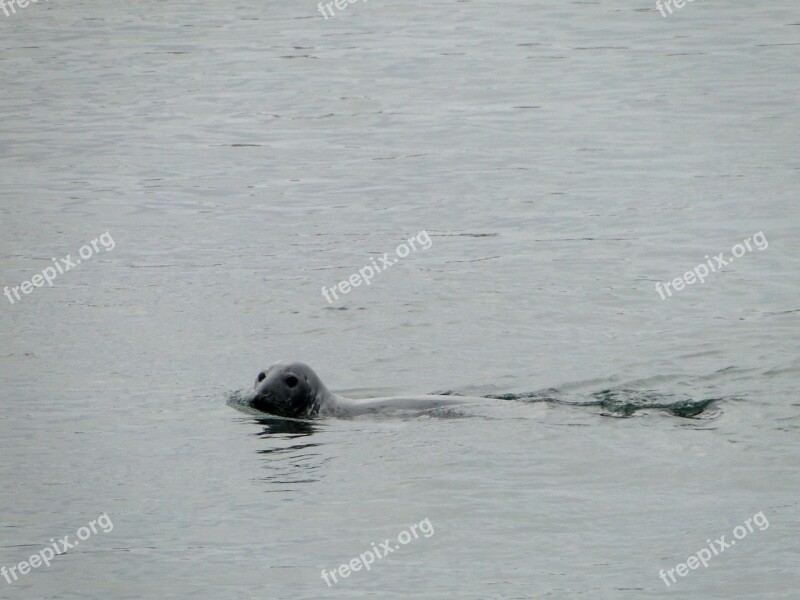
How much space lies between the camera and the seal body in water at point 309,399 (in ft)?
41.4

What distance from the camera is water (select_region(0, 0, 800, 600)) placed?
10.1 m

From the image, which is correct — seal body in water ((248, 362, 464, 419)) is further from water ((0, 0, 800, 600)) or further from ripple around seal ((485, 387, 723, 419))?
ripple around seal ((485, 387, 723, 419))

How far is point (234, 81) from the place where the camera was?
30734 millimetres

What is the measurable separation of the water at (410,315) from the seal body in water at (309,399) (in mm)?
204

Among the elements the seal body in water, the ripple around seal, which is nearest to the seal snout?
the seal body in water

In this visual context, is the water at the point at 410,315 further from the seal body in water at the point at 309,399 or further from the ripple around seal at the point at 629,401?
the seal body in water at the point at 309,399

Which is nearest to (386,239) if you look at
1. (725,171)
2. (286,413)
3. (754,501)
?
(725,171)

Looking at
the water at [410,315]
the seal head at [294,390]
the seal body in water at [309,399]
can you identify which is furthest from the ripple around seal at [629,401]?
the seal head at [294,390]

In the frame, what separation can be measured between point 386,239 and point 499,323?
390cm

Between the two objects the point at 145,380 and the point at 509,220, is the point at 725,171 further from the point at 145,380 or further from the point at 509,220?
the point at 145,380

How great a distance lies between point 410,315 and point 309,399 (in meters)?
3.71

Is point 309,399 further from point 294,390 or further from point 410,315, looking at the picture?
point 410,315

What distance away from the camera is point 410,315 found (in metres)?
16.3

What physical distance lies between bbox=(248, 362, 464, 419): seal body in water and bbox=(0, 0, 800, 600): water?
0.20m
